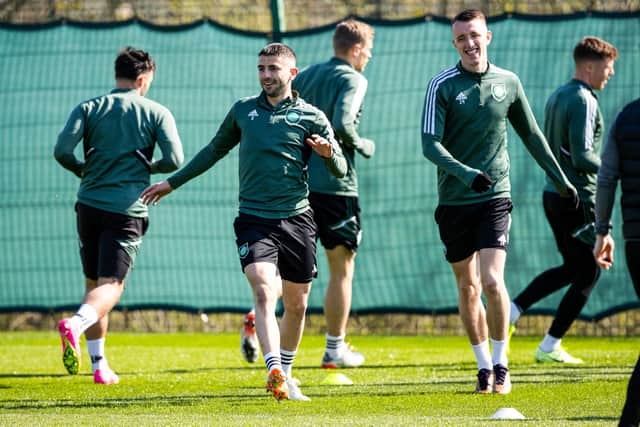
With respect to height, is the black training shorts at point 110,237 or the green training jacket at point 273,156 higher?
the green training jacket at point 273,156

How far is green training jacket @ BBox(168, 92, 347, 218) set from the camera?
734 centimetres

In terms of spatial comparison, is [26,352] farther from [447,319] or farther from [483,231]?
[483,231]

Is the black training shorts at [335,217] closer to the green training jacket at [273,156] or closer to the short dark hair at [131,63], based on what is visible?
the short dark hair at [131,63]

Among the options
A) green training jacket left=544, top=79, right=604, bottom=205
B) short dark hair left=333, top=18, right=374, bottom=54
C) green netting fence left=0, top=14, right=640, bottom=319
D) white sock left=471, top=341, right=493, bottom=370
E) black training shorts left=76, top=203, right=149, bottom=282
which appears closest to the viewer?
white sock left=471, top=341, right=493, bottom=370

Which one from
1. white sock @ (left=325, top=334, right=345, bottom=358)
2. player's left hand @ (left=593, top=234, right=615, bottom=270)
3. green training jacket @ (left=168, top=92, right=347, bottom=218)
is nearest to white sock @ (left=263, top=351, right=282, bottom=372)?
green training jacket @ (left=168, top=92, right=347, bottom=218)

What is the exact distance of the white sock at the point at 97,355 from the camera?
8.88 meters

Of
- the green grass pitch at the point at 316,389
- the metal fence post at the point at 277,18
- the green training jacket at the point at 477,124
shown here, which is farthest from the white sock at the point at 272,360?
the metal fence post at the point at 277,18

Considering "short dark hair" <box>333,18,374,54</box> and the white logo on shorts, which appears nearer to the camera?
the white logo on shorts

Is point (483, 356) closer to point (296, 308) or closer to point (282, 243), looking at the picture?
point (296, 308)

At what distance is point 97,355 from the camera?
8.91m

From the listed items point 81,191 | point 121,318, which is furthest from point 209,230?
point 81,191

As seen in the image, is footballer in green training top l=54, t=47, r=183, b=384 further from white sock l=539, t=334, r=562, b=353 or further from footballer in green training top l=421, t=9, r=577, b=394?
white sock l=539, t=334, r=562, b=353

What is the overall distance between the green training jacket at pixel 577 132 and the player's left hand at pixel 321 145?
7.91 feet

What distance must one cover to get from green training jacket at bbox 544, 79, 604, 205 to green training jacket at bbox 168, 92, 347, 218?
86.3 inches
